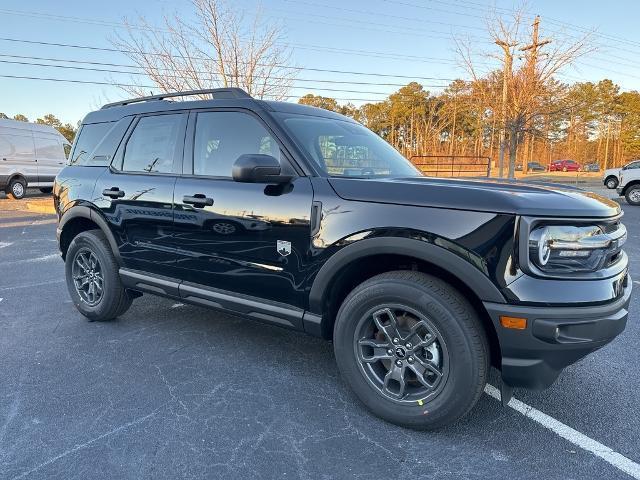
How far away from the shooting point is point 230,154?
125 inches

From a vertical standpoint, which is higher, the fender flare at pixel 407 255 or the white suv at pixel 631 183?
the fender flare at pixel 407 255

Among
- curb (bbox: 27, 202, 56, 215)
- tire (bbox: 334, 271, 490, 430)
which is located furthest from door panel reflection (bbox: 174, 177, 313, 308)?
curb (bbox: 27, 202, 56, 215)

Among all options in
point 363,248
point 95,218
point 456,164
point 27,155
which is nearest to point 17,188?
point 27,155

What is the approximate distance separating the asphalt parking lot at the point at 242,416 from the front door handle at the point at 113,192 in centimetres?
121

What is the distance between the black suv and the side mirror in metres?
0.01

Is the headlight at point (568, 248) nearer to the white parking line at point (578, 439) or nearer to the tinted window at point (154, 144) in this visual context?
the white parking line at point (578, 439)

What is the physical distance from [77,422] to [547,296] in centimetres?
262

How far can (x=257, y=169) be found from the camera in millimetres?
2584

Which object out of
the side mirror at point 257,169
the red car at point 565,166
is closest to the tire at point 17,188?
the side mirror at point 257,169

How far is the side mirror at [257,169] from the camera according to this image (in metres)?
2.59

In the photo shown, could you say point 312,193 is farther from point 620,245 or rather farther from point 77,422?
point 77,422

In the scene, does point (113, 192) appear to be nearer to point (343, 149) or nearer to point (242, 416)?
point (343, 149)

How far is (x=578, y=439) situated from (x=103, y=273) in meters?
3.78

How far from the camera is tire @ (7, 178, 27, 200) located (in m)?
15.6
